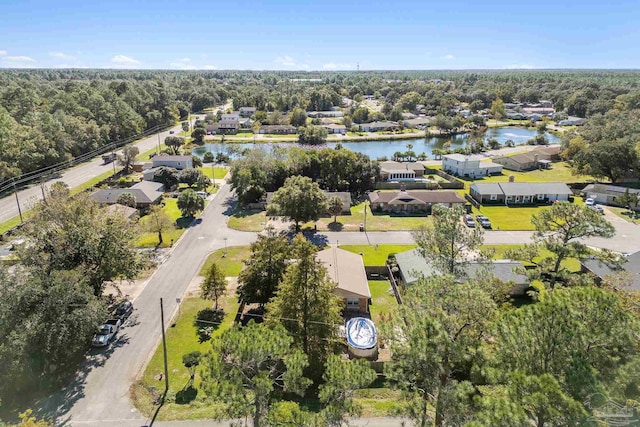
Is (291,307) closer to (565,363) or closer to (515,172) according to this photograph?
(565,363)

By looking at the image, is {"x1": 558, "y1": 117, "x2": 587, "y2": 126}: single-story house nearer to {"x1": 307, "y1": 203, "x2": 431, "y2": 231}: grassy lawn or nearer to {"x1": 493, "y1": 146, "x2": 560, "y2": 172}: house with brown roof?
{"x1": 493, "y1": 146, "x2": 560, "y2": 172}: house with brown roof

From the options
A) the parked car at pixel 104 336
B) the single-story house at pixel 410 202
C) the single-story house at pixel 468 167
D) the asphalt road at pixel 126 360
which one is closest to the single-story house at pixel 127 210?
the asphalt road at pixel 126 360

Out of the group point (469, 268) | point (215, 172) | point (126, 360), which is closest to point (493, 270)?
point (469, 268)

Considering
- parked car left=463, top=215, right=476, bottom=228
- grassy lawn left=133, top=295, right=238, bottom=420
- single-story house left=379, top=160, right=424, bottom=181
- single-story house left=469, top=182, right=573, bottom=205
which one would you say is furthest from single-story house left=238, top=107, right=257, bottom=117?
grassy lawn left=133, top=295, right=238, bottom=420

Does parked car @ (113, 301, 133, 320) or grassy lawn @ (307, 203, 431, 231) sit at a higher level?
parked car @ (113, 301, 133, 320)

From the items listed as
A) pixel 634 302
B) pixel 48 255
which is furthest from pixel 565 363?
pixel 48 255

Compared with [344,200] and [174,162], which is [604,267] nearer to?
[344,200]

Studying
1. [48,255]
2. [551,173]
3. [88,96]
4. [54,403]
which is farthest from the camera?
[88,96]
